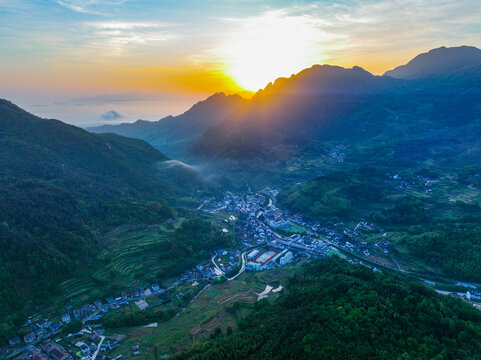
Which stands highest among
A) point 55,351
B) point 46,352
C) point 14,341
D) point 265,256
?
point 14,341

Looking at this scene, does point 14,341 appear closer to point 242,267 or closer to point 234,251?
point 242,267

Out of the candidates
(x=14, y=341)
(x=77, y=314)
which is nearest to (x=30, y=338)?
(x=14, y=341)

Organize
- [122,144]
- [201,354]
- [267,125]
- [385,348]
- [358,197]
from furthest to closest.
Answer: [267,125] < [122,144] < [358,197] < [201,354] < [385,348]

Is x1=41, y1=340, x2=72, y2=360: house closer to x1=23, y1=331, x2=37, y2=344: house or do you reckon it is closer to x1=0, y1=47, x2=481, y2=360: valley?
x1=0, y1=47, x2=481, y2=360: valley

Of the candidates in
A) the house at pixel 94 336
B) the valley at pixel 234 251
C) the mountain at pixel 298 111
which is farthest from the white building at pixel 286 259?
the mountain at pixel 298 111

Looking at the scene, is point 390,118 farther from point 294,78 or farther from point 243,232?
point 243,232

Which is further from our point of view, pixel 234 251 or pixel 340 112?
pixel 340 112

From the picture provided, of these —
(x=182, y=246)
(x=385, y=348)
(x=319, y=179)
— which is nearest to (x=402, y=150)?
(x=319, y=179)
